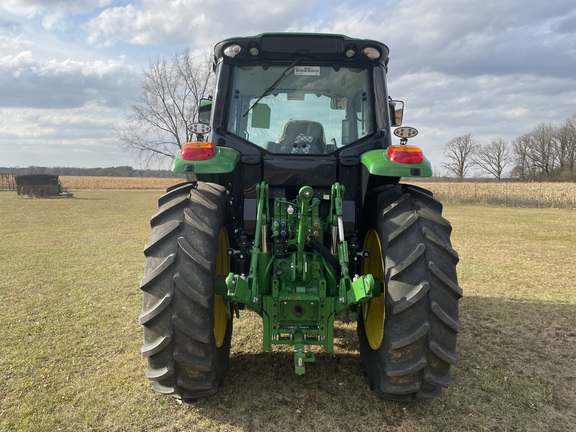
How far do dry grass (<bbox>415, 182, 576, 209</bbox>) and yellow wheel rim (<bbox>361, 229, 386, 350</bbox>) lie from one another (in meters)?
27.2

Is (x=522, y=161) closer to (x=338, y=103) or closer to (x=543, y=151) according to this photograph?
(x=543, y=151)

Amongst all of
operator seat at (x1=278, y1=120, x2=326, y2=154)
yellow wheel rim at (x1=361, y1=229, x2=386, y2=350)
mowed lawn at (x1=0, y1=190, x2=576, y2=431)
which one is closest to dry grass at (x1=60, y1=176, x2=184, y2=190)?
mowed lawn at (x1=0, y1=190, x2=576, y2=431)

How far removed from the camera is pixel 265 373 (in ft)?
11.9

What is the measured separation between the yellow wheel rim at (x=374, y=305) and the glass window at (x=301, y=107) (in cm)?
87

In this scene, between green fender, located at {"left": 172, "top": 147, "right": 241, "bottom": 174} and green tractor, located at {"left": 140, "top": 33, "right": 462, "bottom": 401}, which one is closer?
green tractor, located at {"left": 140, "top": 33, "right": 462, "bottom": 401}

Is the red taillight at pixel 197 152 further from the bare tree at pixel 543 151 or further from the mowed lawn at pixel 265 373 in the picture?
the bare tree at pixel 543 151

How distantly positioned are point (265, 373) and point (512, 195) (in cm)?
3150

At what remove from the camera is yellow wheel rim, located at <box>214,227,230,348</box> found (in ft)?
11.2

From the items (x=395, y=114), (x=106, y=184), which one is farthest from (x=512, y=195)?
(x=106, y=184)

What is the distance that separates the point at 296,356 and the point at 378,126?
1.99 meters

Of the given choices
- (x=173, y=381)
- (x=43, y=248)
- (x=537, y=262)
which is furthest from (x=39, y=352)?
(x=537, y=262)

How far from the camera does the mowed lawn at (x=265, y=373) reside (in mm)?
2969

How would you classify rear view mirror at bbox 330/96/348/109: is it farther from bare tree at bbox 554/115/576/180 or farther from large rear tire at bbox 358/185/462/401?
bare tree at bbox 554/115/576/180

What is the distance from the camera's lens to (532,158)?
58.8 meters
